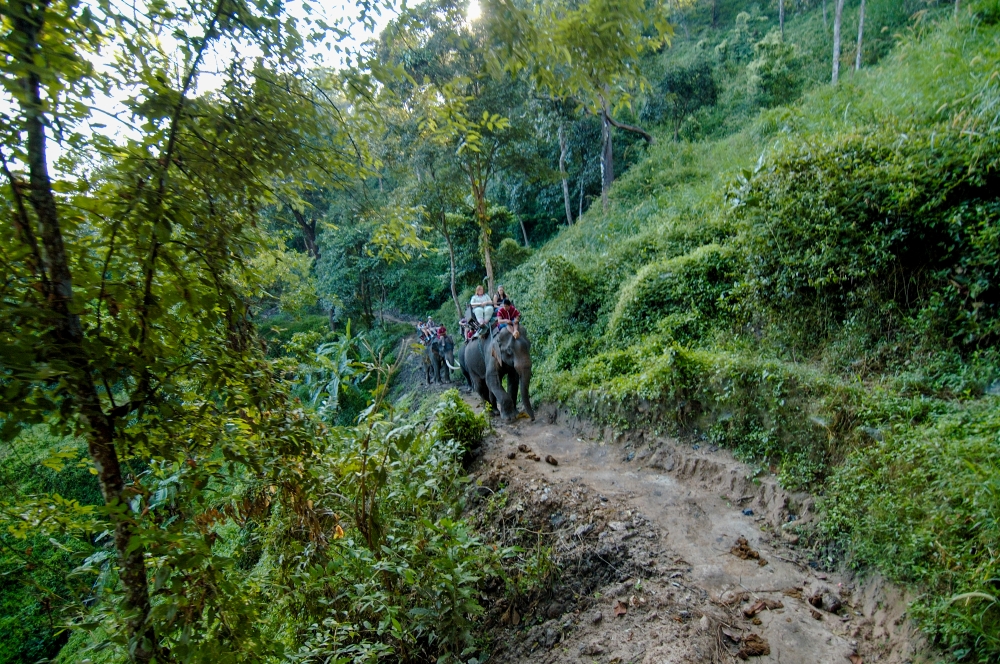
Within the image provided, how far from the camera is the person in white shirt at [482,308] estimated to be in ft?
34.6

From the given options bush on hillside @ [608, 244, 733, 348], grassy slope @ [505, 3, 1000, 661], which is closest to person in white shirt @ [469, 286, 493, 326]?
grassy slope @ [505, 3, 1000, 661]

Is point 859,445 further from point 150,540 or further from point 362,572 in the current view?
point 150,540

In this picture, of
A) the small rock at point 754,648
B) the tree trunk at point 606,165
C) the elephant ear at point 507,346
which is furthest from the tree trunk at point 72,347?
the tree trunk at point 606,165

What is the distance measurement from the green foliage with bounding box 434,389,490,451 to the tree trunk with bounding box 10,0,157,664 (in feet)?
13.7

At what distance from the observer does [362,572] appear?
3.18 metres

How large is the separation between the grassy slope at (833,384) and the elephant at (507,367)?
717 mm

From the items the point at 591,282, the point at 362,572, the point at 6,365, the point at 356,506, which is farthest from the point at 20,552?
the point at 591,282

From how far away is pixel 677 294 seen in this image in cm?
838

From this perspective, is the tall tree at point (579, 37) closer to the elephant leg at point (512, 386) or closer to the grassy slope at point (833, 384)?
the grassy slope at point (833, 384)

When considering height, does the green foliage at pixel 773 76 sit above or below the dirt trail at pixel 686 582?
above

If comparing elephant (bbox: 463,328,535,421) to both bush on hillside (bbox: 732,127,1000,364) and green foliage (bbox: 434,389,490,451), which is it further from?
bush on hillside (bbox: 732,127,1000,364)

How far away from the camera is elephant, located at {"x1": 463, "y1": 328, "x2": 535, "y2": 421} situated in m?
8.45

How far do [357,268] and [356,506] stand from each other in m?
21.3

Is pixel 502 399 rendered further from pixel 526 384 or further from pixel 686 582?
pixel 686 582
